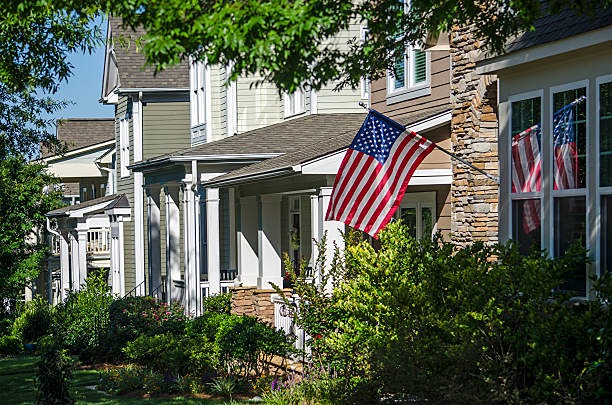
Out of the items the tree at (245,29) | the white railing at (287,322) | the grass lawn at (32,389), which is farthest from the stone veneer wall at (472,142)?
the tree at (245,29)

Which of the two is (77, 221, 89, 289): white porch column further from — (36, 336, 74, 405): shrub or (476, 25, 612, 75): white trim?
(476, 25, 612, 75): white trim

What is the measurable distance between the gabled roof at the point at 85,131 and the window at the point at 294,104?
27.3m

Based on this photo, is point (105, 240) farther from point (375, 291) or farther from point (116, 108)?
point (375, 291)

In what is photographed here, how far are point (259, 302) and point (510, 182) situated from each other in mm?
10216

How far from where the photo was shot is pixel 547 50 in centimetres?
1136

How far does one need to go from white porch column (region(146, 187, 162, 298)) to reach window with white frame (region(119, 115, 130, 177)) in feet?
23.7

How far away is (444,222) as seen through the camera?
1673cm

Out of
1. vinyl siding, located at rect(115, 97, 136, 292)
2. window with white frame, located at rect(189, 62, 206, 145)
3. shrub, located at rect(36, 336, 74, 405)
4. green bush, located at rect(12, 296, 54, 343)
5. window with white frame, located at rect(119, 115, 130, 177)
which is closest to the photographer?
shrub, located at rect(36, 336, 74, 405)

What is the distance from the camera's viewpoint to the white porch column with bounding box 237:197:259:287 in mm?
23750

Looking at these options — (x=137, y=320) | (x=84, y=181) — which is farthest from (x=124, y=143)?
(x=137, y=320)

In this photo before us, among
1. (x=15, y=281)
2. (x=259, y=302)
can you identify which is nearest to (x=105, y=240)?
(x=15, y=281)

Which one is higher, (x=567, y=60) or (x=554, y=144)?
(x=567, y=60)

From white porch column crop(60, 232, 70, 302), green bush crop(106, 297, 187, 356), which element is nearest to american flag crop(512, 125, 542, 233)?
green bush crop(106, 297, 187, 356)

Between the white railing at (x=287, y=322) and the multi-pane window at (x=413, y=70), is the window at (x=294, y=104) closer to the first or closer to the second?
the multi-pane window at (x=413, y=70)
